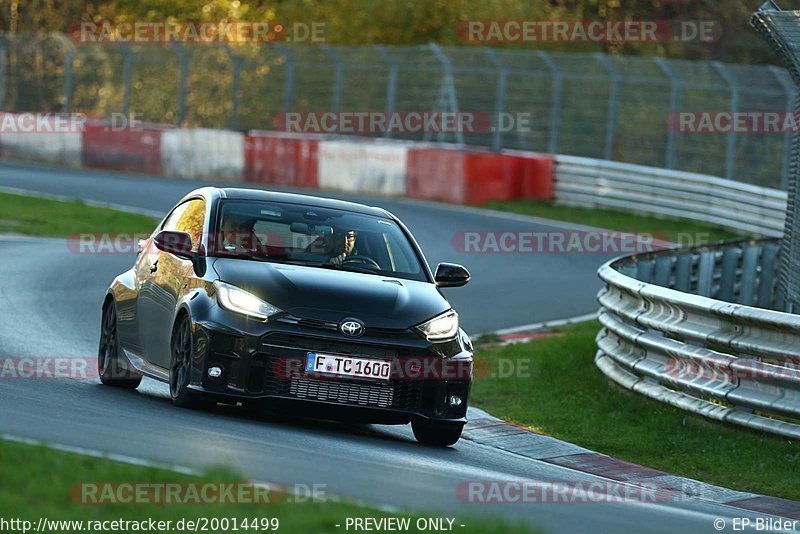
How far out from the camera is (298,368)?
9344mm

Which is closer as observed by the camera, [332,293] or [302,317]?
[302,317]

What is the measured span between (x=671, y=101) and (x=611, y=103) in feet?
5.45

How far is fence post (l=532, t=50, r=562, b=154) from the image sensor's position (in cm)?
3025

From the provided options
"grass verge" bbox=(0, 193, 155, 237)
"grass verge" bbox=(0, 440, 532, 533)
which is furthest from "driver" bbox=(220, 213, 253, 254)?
"grass verge" bbox=(0, 193, 155, 237)

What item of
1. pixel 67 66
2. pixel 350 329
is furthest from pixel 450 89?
pixel 350 329

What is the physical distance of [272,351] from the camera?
30.6 ft

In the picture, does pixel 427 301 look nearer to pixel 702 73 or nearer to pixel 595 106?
pixel 702 73

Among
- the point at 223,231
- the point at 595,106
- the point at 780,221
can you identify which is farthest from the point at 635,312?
the point at 595,106

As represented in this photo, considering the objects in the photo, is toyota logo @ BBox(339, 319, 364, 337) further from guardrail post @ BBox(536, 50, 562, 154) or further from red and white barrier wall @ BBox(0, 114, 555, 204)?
guardrail post @ BBox(536, 50, 562, 154)

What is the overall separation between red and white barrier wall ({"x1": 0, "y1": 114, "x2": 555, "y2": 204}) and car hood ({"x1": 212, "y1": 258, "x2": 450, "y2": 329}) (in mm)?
20190

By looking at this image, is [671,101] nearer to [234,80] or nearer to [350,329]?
[234,80]

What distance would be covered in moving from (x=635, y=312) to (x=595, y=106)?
17.8 m

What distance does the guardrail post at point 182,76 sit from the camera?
35406 millimetres

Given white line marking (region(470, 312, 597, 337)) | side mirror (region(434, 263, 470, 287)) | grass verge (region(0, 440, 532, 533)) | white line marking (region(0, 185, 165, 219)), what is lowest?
white line marking (region(0, 185, 165, 219))
